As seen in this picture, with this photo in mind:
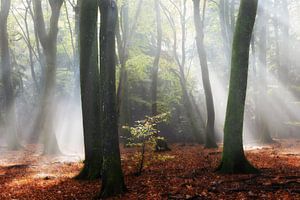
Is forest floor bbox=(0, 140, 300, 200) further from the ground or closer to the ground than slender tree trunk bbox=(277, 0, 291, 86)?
closer to the ground

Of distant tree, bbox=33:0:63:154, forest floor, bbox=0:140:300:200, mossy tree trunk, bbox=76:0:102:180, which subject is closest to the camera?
forest floor, bbox=0:140:300:200

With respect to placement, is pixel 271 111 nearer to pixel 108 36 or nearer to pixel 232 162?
pixel 232 162

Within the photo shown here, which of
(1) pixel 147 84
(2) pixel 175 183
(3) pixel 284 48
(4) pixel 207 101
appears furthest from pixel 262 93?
(2) pixel 175 183

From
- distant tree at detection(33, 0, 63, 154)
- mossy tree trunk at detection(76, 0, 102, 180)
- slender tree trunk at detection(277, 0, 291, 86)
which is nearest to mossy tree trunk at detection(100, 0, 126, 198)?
mossy tree trunk at detection(76, 0, 102, 180)

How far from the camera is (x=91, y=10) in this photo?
10703mm

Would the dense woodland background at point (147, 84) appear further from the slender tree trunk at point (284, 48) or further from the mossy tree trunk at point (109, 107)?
the slender tree trunk at point (284, 48)

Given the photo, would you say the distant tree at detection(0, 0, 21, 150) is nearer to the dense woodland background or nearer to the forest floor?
the dense woodland background

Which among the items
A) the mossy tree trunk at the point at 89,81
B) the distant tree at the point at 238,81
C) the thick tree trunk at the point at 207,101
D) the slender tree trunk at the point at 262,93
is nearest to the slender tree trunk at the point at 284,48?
the slender tree trunk at the point at 262,93

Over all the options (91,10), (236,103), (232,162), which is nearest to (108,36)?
(91,10)

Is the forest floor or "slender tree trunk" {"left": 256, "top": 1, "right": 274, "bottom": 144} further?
"slender tree trunk" {"left": 256, "top": 1, "right": 274, "bottom": 144}

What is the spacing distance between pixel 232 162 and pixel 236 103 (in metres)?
1.77

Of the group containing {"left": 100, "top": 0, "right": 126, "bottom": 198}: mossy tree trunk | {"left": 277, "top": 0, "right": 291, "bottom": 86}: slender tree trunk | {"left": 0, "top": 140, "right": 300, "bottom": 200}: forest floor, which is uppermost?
{"left": 277, "top": 0, "right": 291, "bottom": 86}: slender tree trunk

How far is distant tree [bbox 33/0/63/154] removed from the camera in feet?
57.8

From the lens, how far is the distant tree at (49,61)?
57.8 feet
